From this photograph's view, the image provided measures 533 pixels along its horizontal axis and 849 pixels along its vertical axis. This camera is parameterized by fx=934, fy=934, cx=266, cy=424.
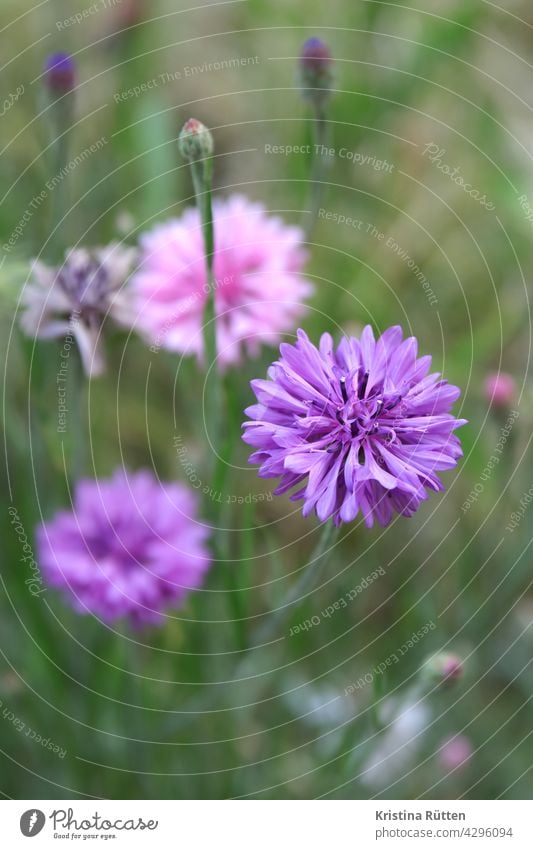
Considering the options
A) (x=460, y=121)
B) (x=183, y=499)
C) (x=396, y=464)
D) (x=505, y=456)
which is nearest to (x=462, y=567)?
(x=505, y=456)

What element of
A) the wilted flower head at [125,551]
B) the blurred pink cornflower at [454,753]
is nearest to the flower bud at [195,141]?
the wilted flower head at [125,551]

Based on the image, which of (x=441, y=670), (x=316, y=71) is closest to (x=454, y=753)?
(x=441, y=670)

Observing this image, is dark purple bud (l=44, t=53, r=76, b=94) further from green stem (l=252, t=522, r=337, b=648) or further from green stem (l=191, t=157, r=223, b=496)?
green stem (l=252, t=522, r=337, b=648)

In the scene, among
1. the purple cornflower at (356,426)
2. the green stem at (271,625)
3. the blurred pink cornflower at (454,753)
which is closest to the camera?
the purple cornflower at (356,426)

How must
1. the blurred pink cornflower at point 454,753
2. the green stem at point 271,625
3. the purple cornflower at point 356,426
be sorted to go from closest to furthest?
the purple cornflower at point 356,426, the green stem at point 271,625, the blurred pink cornflower at point 454,753

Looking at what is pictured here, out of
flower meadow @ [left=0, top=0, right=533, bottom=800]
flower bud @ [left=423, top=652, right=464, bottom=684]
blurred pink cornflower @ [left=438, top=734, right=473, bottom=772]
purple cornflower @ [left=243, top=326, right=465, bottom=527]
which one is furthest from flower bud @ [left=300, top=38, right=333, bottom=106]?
blurred pink cornflower @ [left=438, top=734, right=473, bottom=772]

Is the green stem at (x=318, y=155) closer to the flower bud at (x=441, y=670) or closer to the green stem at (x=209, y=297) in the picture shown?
the green stem at (x=209, y=297)
